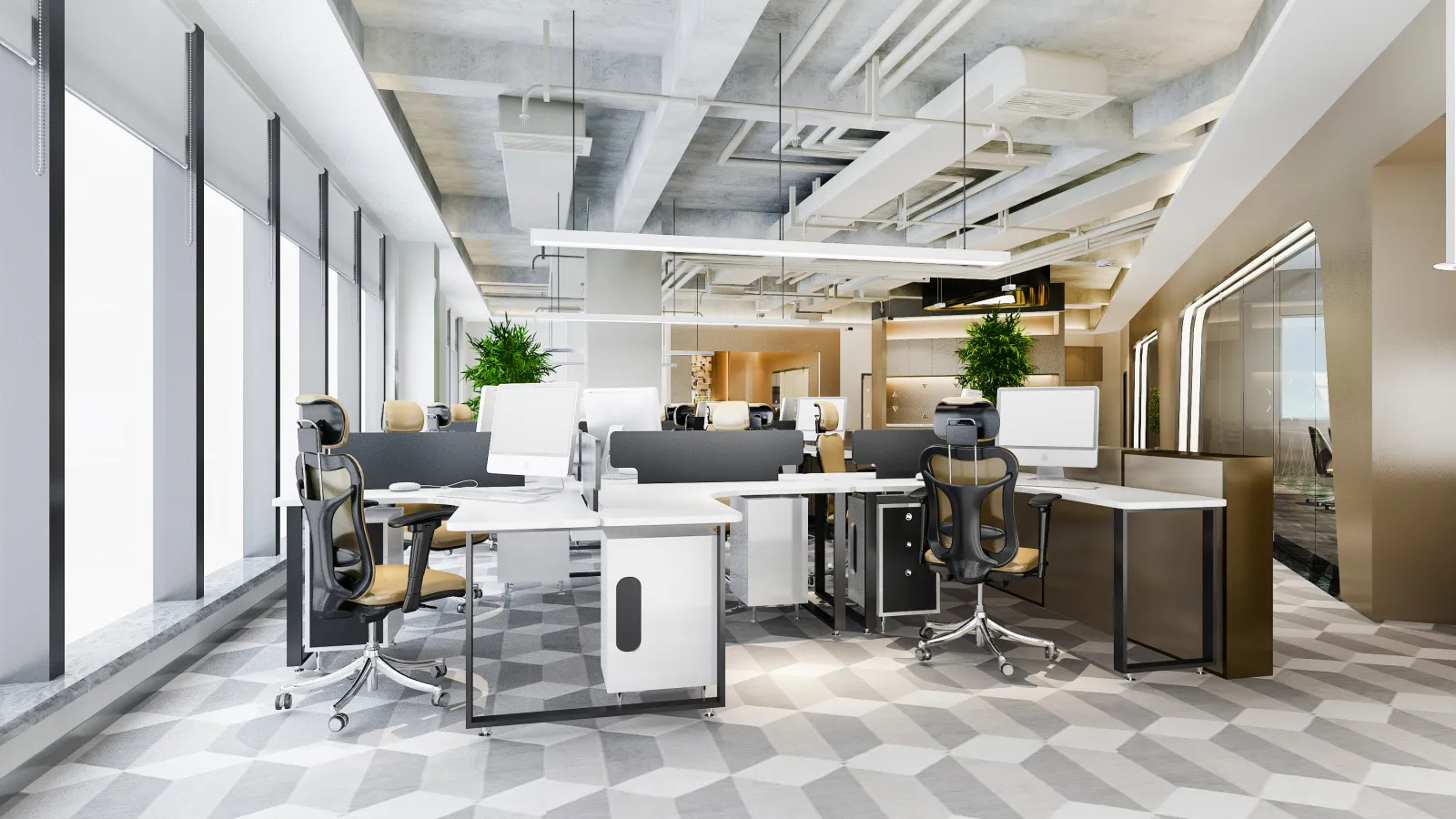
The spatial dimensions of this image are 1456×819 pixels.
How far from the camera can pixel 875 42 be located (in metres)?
5.64

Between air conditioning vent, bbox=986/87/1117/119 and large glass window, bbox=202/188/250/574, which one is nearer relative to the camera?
large glass window, bbox=202/188/250/574

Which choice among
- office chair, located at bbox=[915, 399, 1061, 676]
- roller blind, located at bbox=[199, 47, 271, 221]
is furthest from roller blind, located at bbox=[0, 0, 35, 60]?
office chair, located at bbox=[915, 399, 1061, 676]

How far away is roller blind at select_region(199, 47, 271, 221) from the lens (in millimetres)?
5047

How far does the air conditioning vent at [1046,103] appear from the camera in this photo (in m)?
5.98

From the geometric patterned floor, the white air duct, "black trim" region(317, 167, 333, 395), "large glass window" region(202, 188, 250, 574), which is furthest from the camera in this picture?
"black trim" region(317, 167, 333, 395)

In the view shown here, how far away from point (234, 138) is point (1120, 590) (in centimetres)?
590

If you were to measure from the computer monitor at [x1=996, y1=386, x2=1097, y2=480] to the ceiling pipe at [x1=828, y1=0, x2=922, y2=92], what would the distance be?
247cm

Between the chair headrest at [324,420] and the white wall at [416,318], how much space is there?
7.50 meters

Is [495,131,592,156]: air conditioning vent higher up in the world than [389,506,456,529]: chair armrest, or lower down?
higher up

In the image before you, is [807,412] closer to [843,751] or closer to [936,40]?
[936,40]

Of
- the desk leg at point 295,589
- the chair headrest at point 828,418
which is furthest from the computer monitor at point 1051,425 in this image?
the desk leg at point 295,589

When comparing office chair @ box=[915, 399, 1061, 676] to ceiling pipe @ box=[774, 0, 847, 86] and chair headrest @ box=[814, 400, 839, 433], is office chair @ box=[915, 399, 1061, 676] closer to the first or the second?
ceiling pipe @ box=[774, 0, 847, 86]

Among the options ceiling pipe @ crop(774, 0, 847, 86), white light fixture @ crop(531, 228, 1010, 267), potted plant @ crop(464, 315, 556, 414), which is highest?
ceiling pipe @ crop(774, 0, 847, 86)

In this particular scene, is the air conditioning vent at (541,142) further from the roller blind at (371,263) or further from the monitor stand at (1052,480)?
the monitor stand at (1052,480)
